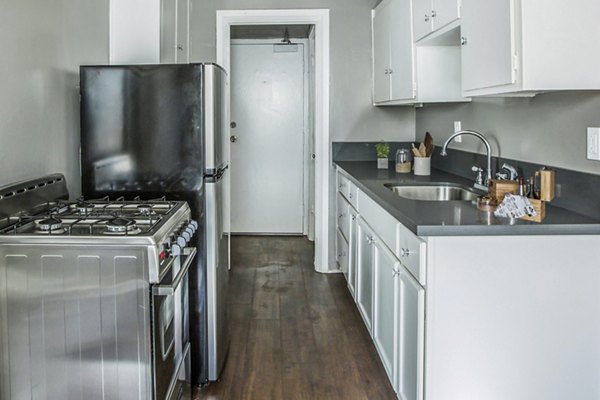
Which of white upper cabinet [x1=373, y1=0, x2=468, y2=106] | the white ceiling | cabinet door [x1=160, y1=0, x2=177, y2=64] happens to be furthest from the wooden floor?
the white ceiling

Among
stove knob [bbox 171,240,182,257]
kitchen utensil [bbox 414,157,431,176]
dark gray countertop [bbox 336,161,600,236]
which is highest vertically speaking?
kitchen utensil [bbox 414,157,431,176]

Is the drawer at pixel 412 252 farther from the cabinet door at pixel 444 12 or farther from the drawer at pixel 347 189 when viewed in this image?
the drawer at pixel 347 189

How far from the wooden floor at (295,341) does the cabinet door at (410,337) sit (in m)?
0.41

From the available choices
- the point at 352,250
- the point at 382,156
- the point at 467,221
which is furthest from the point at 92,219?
the point at 382,156

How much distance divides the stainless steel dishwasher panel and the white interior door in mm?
4563

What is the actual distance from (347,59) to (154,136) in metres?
2.39

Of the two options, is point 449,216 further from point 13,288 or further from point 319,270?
point 319,270

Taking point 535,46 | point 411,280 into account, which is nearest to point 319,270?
point 411,280

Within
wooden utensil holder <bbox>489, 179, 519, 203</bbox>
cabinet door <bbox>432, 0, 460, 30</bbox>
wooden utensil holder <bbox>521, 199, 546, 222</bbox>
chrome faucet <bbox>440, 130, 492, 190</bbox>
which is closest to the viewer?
wooden utensil holder <bbox>521, 199, 546, 222</bbox>

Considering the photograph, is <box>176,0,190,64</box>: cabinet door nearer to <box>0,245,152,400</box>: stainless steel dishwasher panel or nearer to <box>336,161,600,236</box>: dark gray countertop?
<box>336,161,600,236</box>: dark gray countertop

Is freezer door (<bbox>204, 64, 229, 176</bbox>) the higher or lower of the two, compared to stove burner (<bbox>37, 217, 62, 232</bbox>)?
higher

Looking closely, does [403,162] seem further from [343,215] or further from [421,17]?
[421,17]

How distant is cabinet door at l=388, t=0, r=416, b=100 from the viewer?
331 cm

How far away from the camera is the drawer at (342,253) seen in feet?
13.0
